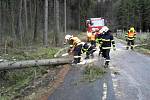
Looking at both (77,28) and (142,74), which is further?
(77,28)

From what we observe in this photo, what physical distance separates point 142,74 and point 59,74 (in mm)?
3498

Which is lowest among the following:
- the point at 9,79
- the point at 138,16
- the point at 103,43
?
the point at 9,79

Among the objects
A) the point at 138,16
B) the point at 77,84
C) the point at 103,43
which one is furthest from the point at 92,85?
the point at 138,16

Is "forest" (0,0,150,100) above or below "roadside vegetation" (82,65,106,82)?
above

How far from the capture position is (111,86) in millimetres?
12641

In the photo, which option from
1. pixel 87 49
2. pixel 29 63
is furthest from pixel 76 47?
pixel 29 63

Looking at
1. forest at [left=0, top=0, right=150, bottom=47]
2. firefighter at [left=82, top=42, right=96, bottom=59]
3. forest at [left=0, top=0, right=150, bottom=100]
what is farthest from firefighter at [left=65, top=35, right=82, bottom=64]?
forest at [left=0, top=0, right=150, bottom=47]

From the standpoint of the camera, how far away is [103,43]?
17.4 meters

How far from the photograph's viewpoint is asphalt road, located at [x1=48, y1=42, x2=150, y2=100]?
36.0 feet

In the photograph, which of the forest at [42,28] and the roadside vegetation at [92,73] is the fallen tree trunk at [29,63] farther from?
the roadside vegetation at [92,73]

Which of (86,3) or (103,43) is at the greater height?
(86,3)

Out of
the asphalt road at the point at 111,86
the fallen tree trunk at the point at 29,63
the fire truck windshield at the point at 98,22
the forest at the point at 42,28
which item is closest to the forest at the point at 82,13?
the forest at the point at 42,28

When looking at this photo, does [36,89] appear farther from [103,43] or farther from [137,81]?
[103,43]

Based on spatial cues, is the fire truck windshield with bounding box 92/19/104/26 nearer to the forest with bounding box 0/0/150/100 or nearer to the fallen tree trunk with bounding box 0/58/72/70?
the forest with bounding box 0/0/150/100
